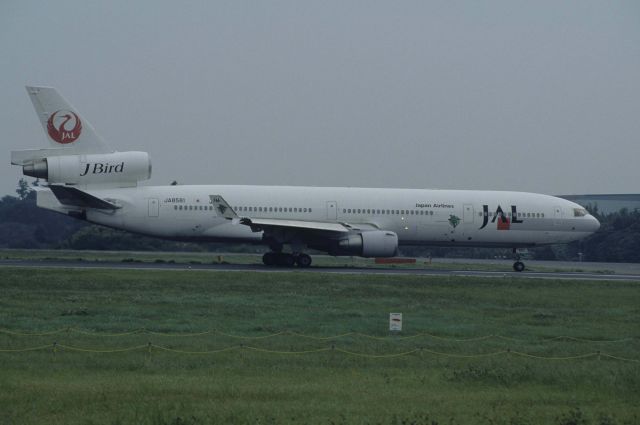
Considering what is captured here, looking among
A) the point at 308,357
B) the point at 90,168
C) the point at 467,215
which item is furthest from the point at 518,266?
the point at 308,357

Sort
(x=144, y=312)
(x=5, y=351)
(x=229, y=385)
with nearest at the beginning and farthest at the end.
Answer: (x=229, y=385), (x=5, y=351), (x=144, y=312)

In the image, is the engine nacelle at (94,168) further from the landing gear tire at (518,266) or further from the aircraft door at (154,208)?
the landing gear tire at (518,266)

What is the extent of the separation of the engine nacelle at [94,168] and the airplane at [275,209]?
48mm

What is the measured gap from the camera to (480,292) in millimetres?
33062

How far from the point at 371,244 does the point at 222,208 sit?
7.27 meters

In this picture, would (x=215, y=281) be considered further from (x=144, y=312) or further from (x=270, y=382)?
(x=270, y=382)

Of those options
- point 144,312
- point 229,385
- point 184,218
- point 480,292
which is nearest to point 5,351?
point 229,385

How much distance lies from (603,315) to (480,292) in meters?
6.64

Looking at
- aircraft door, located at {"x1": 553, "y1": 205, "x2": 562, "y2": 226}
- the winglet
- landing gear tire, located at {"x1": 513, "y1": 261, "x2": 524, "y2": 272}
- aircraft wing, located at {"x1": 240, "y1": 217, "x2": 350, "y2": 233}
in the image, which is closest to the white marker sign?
aircraft wing, located at {"x1": 240, "y1": 217, "x2": 350, "y2": 233}

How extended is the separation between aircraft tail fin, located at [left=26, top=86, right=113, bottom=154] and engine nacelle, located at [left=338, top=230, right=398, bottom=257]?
44.3 ft

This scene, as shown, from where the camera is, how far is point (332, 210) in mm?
45594

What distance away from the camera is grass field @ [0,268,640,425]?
42.5 ft

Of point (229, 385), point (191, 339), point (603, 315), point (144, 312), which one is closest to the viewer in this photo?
point (229, 385)

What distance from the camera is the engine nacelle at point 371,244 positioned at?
141 ft
